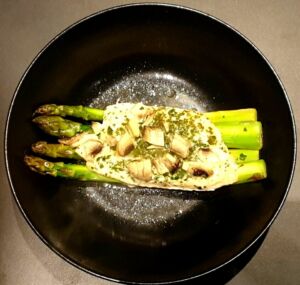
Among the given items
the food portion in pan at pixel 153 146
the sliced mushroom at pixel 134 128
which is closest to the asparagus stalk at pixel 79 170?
the food portion in pan at pixel 153 146

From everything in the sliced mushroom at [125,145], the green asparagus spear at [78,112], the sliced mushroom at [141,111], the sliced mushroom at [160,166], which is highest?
the green asparagus spear at [78,112]

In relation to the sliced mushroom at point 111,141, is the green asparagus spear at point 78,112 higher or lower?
higher

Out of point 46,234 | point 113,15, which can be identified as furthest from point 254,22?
point 46,234

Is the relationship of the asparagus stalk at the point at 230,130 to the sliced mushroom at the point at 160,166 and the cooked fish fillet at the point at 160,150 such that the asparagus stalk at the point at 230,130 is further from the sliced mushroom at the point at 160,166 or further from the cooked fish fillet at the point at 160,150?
the sliced mushroom at the point at 160,166

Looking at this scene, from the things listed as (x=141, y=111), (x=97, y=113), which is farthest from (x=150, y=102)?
(x=97, y=113)

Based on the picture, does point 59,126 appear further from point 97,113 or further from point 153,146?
point 153,146

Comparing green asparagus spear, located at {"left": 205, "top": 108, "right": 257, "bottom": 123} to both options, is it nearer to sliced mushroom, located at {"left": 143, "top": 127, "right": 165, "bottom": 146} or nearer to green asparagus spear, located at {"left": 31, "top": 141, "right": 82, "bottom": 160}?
sliced mushroom, located at {"left": 143, "top": 127, "right": 165, "bottom": 146}

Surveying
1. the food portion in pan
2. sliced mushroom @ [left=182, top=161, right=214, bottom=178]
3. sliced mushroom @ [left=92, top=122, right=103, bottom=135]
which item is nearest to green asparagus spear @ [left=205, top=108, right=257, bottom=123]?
the food portion in pan
